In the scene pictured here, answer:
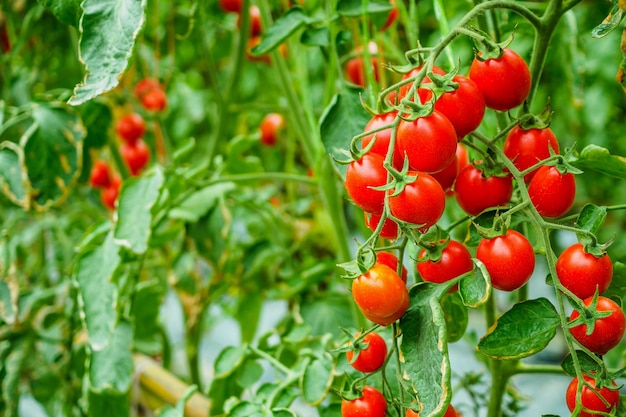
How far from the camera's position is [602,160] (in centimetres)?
36

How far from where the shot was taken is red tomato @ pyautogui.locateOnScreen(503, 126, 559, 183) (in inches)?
14.2

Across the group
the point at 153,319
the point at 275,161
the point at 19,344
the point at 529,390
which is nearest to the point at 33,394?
the point at 19,344

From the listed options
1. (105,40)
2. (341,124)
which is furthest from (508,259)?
(105,40)

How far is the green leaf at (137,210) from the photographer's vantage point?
594 millimetres

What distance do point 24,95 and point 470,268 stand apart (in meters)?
0.82

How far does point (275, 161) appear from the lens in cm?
119

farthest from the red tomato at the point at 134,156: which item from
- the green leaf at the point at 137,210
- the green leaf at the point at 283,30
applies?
the green leaf at the point at 283,30

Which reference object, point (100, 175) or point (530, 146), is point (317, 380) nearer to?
point (530, 146)

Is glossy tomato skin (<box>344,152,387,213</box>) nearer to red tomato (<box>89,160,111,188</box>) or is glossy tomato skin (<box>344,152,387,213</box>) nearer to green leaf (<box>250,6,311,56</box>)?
green leaf (<box>250,6,311,56</box>)

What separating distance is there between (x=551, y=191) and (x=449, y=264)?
0.07 m

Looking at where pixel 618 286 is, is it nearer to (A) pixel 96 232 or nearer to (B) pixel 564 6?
(B) pixel 564 6

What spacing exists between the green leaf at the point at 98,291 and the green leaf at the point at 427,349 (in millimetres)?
353

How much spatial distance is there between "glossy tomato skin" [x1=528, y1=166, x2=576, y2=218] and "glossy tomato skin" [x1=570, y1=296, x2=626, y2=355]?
0.05m

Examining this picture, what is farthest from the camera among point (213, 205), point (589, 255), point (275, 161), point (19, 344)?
point (275, 161)
